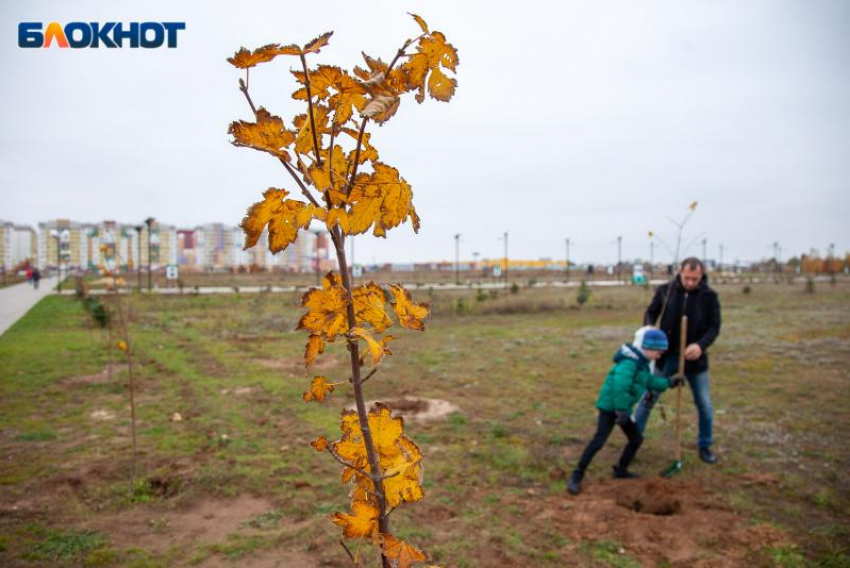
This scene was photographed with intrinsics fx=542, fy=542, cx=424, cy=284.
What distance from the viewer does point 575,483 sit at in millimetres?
4441

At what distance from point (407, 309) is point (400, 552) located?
1.81 ft

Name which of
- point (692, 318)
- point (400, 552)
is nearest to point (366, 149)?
point (400, 552)

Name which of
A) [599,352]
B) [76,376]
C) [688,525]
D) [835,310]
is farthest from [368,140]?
[835,310]

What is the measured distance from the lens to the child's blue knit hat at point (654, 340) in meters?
4.32

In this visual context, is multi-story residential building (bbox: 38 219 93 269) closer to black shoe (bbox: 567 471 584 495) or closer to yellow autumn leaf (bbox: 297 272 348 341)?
black shoe (bbox: 567 471 584 495)

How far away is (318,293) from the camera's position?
47.4 inches

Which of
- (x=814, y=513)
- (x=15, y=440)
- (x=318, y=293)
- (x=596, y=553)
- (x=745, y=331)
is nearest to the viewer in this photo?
(x=318, y=293)

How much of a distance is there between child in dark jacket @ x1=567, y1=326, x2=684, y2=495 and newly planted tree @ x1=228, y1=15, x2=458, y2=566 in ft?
11.3

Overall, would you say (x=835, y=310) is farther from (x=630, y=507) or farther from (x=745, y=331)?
(x=630, y=507)

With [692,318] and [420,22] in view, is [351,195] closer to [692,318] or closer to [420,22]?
[420,22]

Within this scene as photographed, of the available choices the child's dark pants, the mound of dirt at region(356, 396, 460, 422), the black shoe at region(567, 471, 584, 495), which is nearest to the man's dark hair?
the child's dark pants

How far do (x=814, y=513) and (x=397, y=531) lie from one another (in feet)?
10.1

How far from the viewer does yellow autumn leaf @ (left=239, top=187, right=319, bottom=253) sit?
3.72 feet

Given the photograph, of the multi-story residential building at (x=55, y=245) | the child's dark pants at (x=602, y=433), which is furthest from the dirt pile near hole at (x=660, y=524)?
the multi-story residential building at (x=55, y=245)
